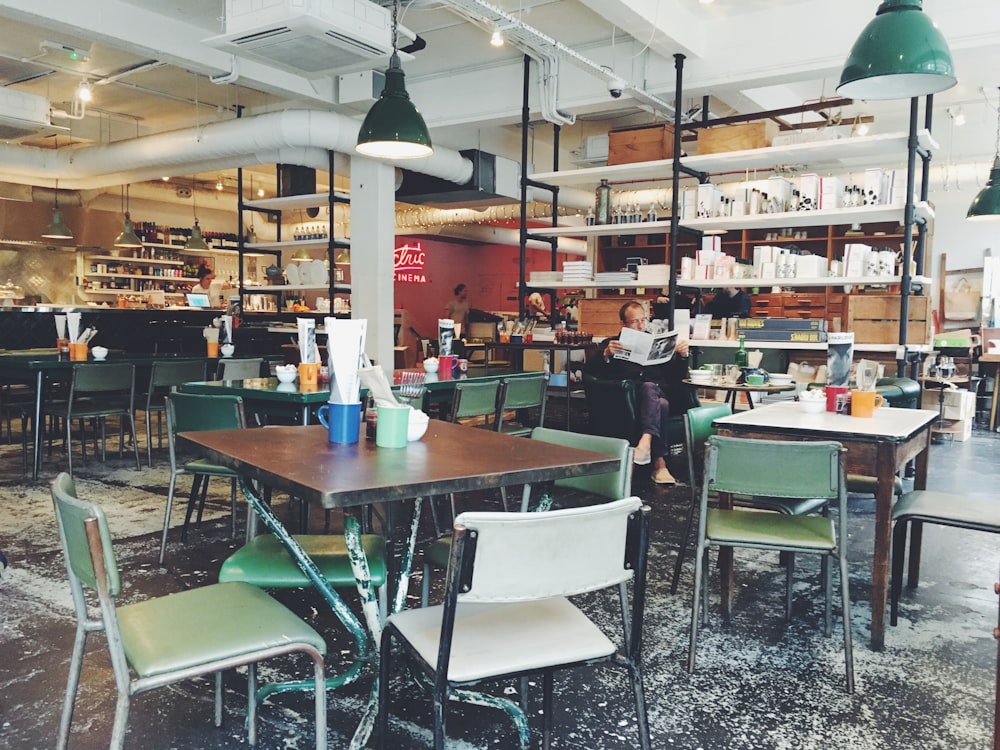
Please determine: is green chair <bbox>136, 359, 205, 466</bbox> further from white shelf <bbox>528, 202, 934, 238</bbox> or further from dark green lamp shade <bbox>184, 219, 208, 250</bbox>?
dark green lamp shade <bbox>184, 219, 208, 250</bbox>

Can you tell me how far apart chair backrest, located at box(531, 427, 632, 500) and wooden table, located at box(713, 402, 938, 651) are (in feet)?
2.37

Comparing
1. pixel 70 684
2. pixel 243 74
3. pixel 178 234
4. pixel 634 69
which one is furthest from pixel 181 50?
pixel 178 234

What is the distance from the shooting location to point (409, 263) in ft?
49.8

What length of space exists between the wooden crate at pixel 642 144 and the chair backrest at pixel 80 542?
600 cm

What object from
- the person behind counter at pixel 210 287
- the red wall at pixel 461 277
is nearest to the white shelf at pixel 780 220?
the person behind counter at pixel 210 287

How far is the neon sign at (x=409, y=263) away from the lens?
1511 centimetres

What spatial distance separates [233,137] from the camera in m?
7.63

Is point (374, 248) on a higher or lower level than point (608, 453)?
higher

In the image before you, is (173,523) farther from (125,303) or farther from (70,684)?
(125,303)

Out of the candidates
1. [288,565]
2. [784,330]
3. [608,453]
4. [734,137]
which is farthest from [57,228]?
[608,453]

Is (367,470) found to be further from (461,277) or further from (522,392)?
(461,277)

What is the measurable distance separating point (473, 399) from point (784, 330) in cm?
299

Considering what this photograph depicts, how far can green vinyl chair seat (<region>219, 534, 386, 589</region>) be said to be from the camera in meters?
2.06

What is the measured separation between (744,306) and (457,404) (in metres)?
4.04
